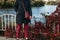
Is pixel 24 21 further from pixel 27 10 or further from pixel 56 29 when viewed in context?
pixel 56 29

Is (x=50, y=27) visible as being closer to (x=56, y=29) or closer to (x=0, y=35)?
(x=56, y=29)

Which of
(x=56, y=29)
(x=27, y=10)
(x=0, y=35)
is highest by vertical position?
(x=27, y=10)

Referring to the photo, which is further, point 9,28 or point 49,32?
point 9,28

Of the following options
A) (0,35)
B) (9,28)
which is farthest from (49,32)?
(0,35)

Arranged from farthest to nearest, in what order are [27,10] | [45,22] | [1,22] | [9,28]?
[1,22] < [9,28] < [45,22] < [27,10]

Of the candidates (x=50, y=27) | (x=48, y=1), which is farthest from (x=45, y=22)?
(x=48, y=1)

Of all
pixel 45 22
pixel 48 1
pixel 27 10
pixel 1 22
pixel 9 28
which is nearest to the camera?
pixel 27 10

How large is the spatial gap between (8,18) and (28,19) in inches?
91.1

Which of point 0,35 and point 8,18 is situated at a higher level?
point 8,18

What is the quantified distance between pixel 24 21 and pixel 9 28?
5.77 feet

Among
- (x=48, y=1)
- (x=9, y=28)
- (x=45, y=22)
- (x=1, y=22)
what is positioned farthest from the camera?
(x=48, y=1)

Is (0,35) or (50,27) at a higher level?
(50,27)

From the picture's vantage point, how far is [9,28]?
8.74 meters

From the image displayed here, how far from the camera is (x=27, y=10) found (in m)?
6.90
